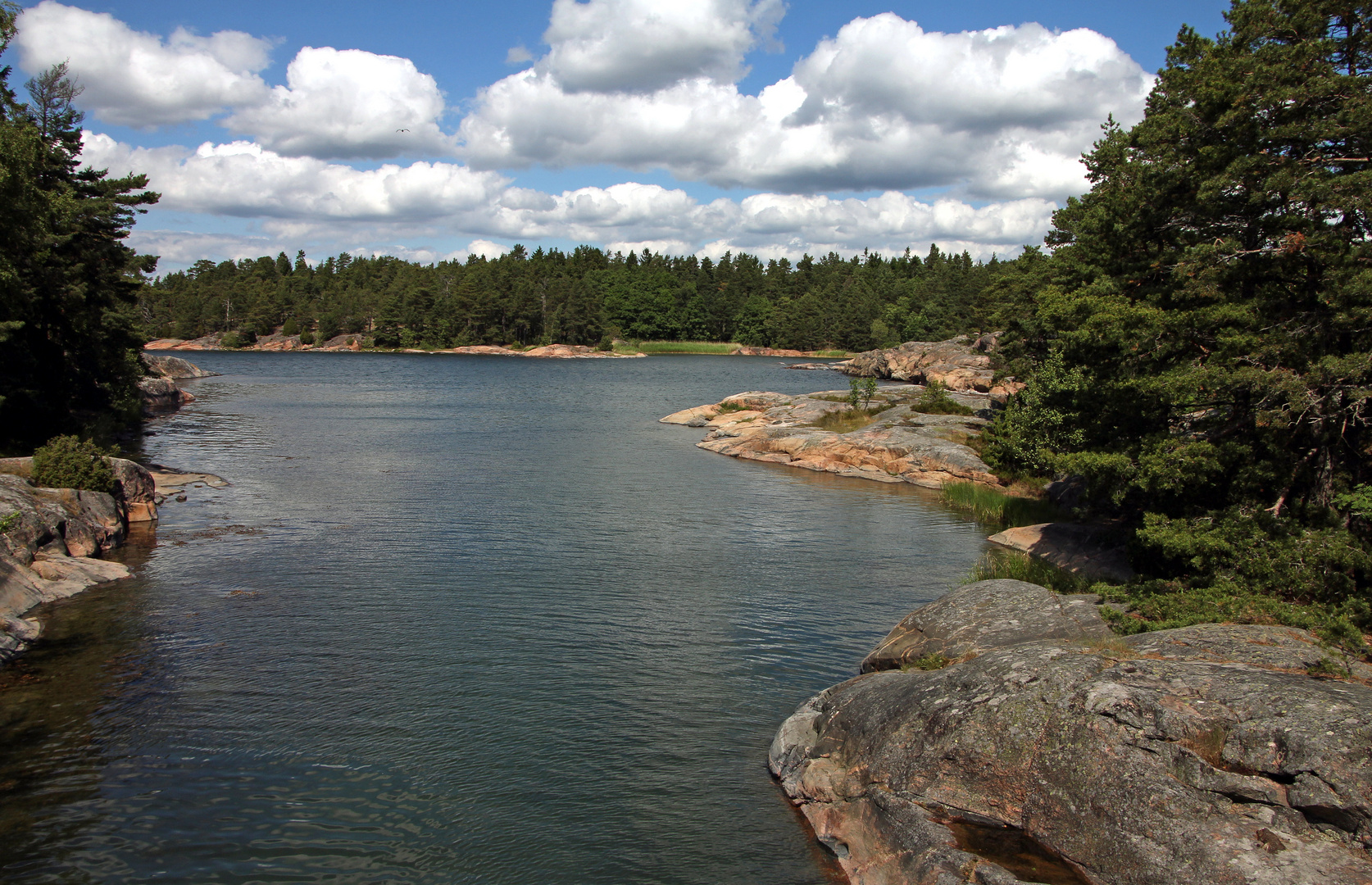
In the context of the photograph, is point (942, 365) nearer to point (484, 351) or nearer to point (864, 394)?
point (864, 394)

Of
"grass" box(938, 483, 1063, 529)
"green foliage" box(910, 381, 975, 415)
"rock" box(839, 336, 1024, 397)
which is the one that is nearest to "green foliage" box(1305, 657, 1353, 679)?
"grass" box(938, 483, 1063, 529)

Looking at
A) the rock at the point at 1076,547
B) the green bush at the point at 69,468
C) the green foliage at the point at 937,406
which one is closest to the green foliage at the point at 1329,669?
the rock at the point at 1076,547

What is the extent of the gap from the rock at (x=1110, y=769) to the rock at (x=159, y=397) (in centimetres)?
6696

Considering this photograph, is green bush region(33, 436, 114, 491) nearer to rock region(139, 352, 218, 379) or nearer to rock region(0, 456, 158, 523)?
rock region(0, 456, 158, 523)

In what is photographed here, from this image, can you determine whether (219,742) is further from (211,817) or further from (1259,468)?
(1259,468)

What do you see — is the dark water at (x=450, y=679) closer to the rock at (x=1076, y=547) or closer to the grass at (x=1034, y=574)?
the grass at (x=1034, y=574)

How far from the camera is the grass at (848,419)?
168ft

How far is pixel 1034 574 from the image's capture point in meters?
22.5

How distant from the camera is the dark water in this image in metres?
11.6

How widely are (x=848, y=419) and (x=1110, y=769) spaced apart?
145 ft

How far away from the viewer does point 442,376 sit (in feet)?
361

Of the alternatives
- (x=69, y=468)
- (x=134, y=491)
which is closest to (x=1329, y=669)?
(x=69, y=468)

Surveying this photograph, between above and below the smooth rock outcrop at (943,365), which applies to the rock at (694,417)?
below

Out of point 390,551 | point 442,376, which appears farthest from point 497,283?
point 390,551
